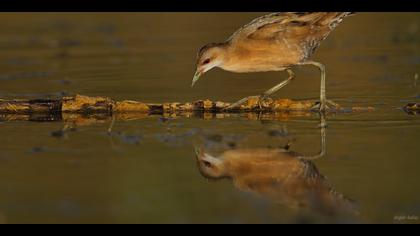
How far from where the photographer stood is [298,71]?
11773 mm

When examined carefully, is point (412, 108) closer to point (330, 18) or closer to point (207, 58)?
point (330, 18)

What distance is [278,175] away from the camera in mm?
5930

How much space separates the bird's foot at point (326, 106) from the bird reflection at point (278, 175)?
1442mm

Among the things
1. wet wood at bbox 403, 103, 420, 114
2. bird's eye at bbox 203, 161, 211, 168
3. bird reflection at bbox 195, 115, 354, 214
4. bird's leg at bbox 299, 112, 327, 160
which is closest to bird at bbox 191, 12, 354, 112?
bird's leg at bbox 299, 112, 327, 160

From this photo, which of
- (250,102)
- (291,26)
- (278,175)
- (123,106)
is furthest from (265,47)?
(278,175)

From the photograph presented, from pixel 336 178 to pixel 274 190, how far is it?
53 centimetres

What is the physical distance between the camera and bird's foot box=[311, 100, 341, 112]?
837 cm

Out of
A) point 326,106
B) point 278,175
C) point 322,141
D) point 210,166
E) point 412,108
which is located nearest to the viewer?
point 278,175

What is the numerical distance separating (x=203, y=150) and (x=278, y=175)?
0.98m

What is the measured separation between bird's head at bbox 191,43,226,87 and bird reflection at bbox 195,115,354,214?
182 cm

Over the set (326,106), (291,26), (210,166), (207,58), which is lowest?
(210,166)
